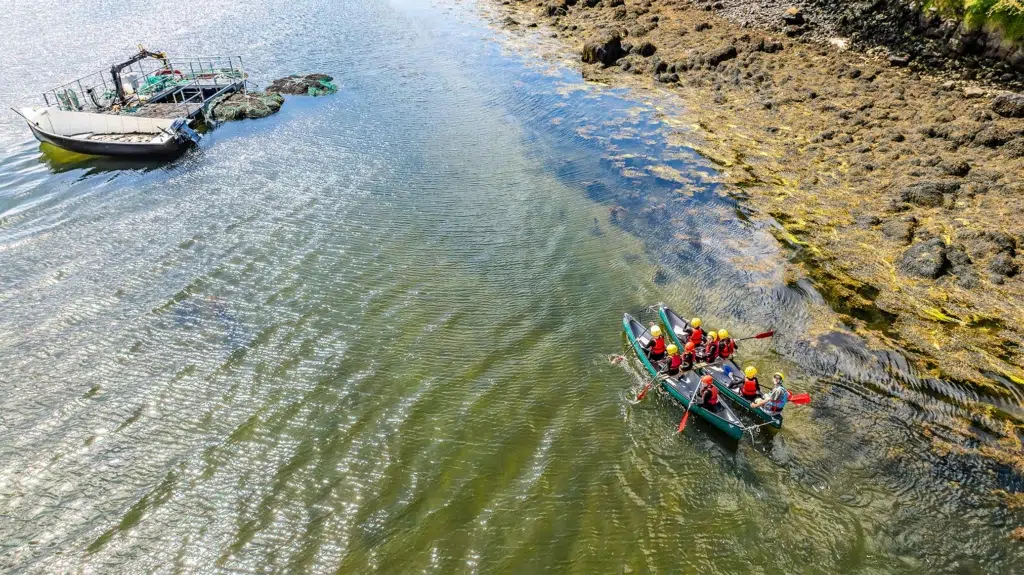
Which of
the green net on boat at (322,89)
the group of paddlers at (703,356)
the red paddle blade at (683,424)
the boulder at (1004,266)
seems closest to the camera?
the red paddle blade at (683,424)

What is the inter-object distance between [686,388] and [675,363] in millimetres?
844

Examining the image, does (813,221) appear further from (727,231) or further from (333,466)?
(333,466)

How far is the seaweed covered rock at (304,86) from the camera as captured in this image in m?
39.4

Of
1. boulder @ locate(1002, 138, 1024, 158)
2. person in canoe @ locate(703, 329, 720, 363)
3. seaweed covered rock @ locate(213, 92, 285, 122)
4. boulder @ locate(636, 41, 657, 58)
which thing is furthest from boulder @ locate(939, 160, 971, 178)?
seaweed covered rock @ locate(213, 92, 285, 122)

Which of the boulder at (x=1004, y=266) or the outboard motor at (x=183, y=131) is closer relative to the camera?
the boulder at (x=1004, y=266)

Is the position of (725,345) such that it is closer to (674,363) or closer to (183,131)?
(674,363)

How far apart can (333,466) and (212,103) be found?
33.1 meters

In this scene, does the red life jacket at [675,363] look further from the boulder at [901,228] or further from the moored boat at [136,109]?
the moored boat at [136,109]

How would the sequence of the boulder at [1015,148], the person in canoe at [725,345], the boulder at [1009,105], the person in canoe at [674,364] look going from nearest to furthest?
1. the person in canoe at [674,364]
2. the person in canoe at [725,345]
3. the boulder at [1015,148]
4. the boulder at [1009,105]

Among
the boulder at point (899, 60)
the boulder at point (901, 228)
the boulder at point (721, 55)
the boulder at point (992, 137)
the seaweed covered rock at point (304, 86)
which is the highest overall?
the seaweed covered rock at point (304, 86)

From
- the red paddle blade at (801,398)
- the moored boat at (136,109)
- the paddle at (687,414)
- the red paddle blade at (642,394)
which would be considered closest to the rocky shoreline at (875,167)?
the red paddle blade at (801,398)

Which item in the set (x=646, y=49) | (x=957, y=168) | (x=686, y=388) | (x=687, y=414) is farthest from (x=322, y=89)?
(x=957, y=168)

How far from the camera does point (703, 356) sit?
1747 centimetres

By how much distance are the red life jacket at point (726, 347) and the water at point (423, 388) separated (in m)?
1.82
